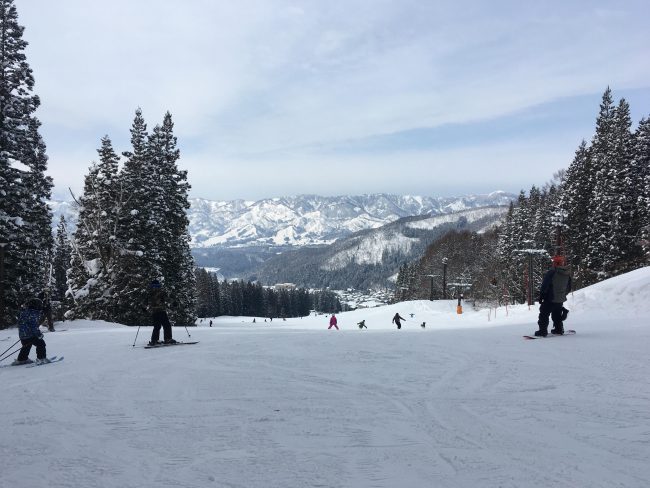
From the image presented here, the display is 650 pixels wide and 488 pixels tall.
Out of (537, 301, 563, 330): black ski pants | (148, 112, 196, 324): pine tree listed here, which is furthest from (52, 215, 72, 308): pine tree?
(537, 301, 563, 330): black ski pants

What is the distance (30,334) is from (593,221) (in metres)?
43.0

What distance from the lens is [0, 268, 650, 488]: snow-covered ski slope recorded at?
3.76 m

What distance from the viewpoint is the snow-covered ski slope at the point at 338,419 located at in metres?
3.76

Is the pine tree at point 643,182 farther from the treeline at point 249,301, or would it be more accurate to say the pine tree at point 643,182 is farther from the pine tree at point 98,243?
the treeline at point 249,301

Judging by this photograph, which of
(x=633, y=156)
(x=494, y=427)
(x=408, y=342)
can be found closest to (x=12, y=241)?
(x=408, y=342)

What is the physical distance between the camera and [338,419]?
5305 mm

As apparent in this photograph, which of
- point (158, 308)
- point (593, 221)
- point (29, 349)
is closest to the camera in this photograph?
point (29, 349)

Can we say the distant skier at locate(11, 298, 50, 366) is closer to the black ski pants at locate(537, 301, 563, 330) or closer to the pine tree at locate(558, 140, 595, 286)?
the black ski pants at locate(537, 301, 563, 330)

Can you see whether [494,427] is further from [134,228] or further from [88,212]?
[88,212]

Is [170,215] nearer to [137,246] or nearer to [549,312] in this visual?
[137,246]

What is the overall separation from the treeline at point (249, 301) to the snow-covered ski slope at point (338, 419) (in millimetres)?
81537

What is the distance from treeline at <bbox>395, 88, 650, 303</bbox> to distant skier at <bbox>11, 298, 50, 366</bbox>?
28.4 metres

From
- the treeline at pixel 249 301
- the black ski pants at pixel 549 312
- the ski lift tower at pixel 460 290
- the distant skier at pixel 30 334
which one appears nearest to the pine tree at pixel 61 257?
the treeline at pixel 249 301

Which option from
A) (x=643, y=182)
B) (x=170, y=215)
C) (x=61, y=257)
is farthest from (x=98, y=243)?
(x=61, y=257)
